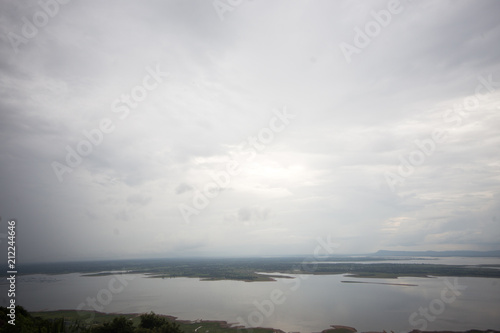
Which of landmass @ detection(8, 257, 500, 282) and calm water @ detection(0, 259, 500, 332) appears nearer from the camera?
calm water @ detection(0, 259, 500, 332)

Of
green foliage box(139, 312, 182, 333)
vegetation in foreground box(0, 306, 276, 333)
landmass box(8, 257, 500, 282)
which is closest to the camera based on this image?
vegetation in foreground box(0, 306, 276, 333)

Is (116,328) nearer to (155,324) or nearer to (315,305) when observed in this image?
(155,324)

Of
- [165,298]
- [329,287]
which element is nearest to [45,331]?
[165,298]

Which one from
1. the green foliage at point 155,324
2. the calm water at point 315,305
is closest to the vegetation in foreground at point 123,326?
the green foliage at point 155,324

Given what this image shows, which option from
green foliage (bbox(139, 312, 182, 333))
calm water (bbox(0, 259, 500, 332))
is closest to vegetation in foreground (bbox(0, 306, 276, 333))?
green foliage (bbox(139, 312, 182, 333))

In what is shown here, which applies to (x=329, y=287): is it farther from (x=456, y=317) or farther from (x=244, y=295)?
(x=456, y=317)

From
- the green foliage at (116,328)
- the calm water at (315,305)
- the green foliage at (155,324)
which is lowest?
the calm water at (315,305)

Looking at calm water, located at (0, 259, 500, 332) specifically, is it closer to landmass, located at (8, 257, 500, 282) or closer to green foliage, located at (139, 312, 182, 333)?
green foliage, located at (139, 312, 182, 333)

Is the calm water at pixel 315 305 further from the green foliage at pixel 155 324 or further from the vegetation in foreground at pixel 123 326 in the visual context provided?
the green foliage at pixel 155 324
